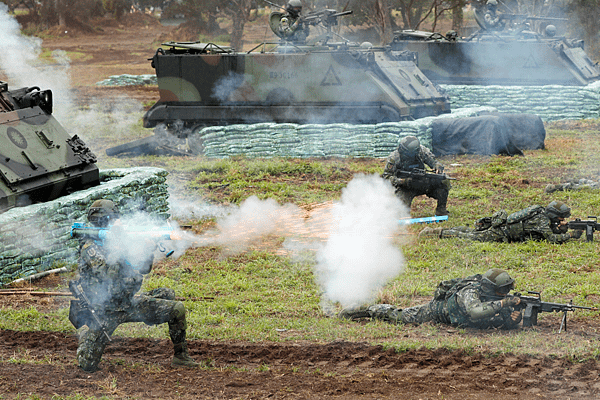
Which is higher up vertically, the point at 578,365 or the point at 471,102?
the point at 471,102

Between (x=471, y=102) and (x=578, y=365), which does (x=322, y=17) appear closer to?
(x=471, y=102)

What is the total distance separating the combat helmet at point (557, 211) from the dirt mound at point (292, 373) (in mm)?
3958

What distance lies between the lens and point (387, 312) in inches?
287

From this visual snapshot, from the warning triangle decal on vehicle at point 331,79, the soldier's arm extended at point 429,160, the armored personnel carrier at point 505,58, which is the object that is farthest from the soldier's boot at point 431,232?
the armored personnel carrier at point 505,58

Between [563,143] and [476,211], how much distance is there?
7289mm

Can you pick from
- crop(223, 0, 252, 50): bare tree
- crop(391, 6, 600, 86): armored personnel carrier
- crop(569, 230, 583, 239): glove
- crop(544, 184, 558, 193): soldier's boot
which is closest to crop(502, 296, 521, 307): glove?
crop(569, 230, 583, 239): glove

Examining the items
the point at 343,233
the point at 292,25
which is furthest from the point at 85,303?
the point at 292,25

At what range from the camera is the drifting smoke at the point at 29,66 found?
2226 centimetres

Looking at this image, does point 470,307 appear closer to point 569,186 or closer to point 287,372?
point 287,372

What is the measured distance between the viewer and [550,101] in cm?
2139

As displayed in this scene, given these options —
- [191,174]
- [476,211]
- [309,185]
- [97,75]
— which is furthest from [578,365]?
[97,75]

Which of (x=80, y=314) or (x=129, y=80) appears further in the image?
(x=129, y=80)

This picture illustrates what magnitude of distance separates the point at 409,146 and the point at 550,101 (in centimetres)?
1212

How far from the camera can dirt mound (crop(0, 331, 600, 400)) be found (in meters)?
5.48
